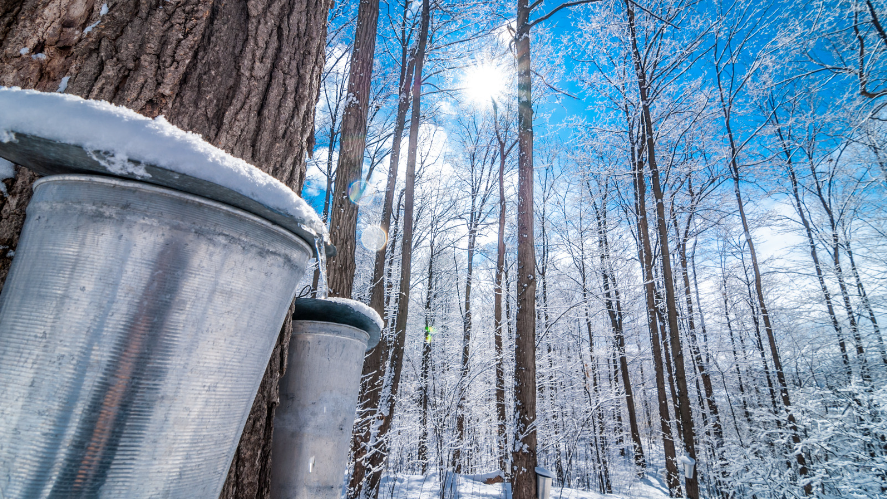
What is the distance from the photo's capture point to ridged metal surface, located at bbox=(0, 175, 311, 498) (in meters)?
0.59

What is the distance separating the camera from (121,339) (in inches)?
24.9

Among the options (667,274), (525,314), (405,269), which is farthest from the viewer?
(405,269)

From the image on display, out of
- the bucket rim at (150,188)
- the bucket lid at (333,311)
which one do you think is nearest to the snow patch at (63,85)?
the bucket rim at (150,188)

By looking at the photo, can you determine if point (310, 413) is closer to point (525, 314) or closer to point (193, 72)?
point (193, 72)

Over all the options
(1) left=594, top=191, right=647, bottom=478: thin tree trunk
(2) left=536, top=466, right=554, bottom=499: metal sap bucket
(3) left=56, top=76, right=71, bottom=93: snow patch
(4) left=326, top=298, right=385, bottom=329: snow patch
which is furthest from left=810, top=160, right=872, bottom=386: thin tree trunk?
(3) left=56, top=76, right=71, bottom=93: snow patch

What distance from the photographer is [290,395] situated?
1.34 metres

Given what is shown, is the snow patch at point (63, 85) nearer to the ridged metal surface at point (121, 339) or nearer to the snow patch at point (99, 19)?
the snow patch at point (99, 19)

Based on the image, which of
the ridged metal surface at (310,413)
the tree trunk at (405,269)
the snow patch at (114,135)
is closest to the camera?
the snow patch at (114,135)

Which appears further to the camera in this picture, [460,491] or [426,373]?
[426,373]

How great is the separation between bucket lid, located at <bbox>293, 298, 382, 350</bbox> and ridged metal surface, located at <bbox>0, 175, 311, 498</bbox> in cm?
61

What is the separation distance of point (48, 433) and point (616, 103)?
9.76m

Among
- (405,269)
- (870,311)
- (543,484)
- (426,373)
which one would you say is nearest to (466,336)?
(426,373)

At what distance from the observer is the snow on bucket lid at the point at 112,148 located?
589mm

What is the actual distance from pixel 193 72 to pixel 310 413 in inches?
47.5
